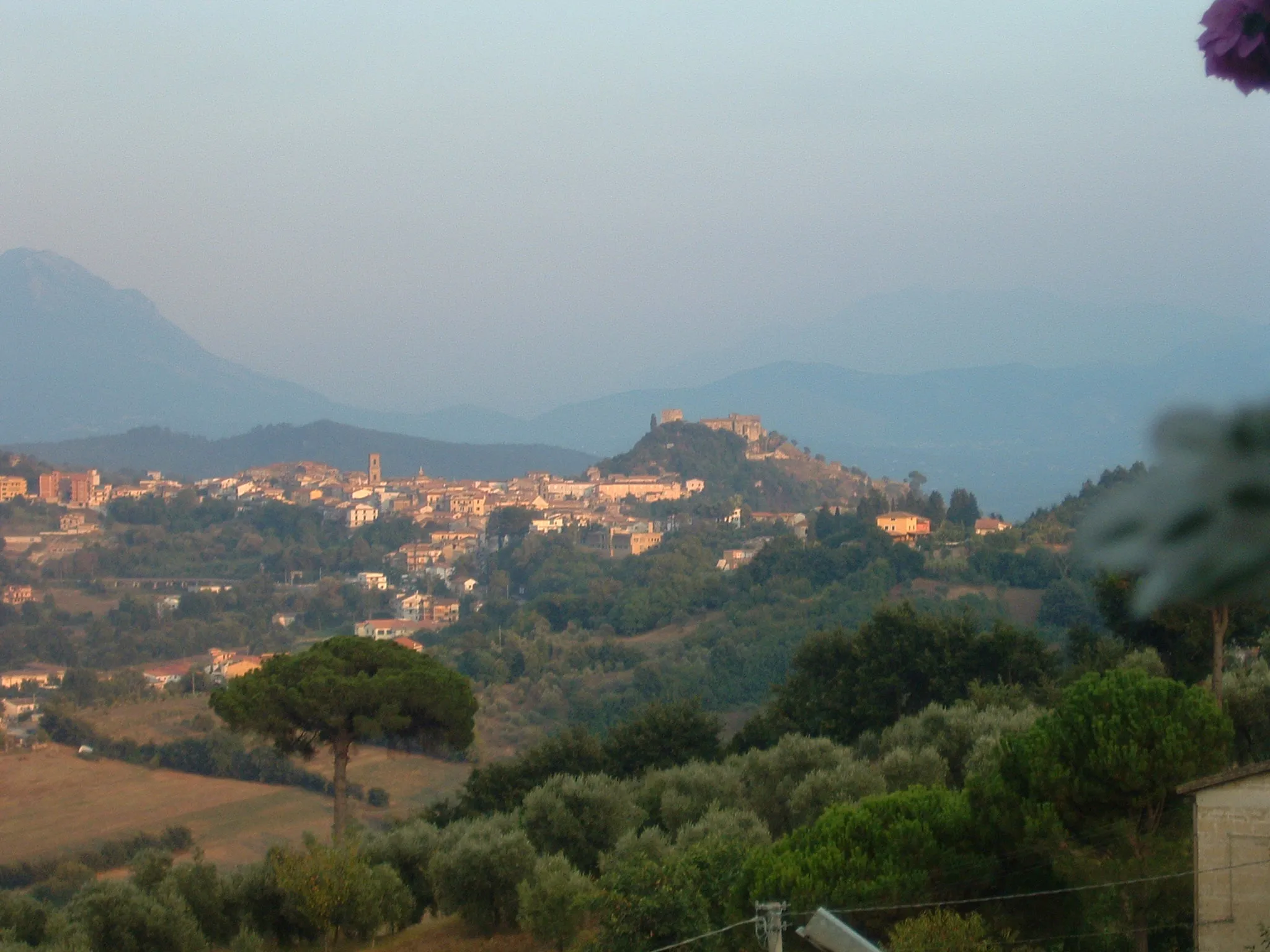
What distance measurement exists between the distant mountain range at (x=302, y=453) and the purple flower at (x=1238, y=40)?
487ft

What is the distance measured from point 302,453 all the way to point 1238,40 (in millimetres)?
160035

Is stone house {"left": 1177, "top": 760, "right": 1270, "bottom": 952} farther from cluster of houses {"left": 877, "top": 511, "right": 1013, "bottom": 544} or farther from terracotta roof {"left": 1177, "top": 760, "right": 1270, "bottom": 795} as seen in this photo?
cluster of houses {"left": 877, "top": 511, "right": 1013, "bottom": 544}

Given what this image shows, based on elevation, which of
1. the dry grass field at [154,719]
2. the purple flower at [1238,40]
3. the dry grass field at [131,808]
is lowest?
the dry grass field at [131,808]

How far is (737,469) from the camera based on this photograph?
10500cm

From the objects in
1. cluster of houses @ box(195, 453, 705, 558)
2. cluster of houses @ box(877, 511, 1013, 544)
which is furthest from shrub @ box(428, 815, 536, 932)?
cluster of houses @ box(195, 453, 705, 558)

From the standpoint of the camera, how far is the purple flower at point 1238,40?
794mm

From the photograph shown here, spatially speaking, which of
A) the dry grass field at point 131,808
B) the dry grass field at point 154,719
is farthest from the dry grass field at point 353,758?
the dry grass field at point 131,808

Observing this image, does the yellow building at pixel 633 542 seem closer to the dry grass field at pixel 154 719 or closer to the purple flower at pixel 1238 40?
the dry grass field at pixel 154 719

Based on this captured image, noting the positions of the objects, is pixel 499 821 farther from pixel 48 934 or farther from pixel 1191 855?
pixel 1191 855

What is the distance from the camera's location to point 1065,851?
7.18 metres

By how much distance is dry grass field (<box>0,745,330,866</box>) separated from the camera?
24594 mm

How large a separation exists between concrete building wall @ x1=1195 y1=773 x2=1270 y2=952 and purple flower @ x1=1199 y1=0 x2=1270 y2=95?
20.1 ft

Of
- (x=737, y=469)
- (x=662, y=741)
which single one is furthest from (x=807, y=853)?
(x=737, y=469)

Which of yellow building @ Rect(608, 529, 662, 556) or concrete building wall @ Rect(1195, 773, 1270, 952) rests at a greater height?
concrete building wall @ Rect(1195, 773, 1270, 952)
